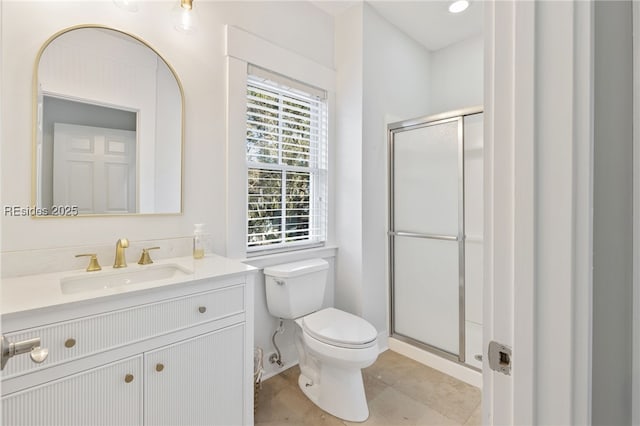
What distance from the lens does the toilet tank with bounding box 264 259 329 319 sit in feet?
6.14

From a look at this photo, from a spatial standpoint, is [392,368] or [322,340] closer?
[322,340]

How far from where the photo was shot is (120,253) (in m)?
1.40

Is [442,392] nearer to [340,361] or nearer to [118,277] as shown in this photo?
[340,361]

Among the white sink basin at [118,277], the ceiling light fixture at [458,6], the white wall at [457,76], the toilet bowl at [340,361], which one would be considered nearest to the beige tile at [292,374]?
the toilet bowl at [340,361]

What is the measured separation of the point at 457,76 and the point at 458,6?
24.9 inches

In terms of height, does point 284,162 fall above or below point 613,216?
above

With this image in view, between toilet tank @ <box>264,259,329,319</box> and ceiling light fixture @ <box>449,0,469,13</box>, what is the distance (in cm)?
207

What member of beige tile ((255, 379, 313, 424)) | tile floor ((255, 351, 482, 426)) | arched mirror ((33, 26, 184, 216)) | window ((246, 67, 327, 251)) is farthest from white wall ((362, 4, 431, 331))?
arched mirror ((33, 26, 184, 216))

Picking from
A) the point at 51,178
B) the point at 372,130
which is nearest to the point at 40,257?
the point at 51,178

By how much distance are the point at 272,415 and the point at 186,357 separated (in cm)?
73

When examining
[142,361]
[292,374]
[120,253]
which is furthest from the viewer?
[292,374]

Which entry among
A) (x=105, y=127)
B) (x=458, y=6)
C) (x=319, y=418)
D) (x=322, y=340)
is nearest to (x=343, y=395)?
(x=319, y=418)

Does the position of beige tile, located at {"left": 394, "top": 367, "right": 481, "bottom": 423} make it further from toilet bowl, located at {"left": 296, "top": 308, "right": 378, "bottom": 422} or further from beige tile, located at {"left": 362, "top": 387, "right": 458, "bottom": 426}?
toilet bowl, located at {"left": 296, "top": 308, "right": 378, "bottom": 422}

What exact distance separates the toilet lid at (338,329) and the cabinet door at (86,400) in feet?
2.82
